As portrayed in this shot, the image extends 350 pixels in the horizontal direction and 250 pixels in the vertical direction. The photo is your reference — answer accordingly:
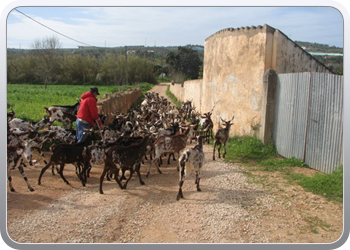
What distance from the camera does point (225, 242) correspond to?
484 cm

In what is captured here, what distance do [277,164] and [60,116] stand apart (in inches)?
307

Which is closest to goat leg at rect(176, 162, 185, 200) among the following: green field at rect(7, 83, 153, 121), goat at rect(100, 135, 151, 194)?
goat at rect(100, 135, 151, 194)

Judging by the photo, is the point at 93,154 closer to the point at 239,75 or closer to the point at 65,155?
the point at 65,155

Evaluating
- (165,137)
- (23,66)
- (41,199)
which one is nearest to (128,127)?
(165,137)

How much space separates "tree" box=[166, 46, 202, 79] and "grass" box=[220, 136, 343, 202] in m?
42.7

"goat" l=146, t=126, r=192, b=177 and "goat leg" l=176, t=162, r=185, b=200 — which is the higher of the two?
"goat" l=146, t=126, r=192, b=177

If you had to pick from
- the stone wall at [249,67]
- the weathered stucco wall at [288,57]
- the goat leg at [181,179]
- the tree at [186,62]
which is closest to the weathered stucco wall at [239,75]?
the stone wall at [249,67]

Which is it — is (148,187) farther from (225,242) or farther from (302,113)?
(302,113)

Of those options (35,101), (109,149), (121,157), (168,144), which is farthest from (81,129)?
(35,101)

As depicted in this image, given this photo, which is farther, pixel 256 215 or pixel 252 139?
pixel 252 139

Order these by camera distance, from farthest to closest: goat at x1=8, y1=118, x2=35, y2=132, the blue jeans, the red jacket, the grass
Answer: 1. goat at x1=8, y1=118, x2=35, y2=132
2. the blue jeans
3. the red jacket
4. the grass

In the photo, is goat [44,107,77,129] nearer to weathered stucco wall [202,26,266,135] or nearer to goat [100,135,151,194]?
goat [100,135,151,194]

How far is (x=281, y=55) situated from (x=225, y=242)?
750cm

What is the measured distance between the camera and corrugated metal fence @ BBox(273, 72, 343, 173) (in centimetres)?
739
